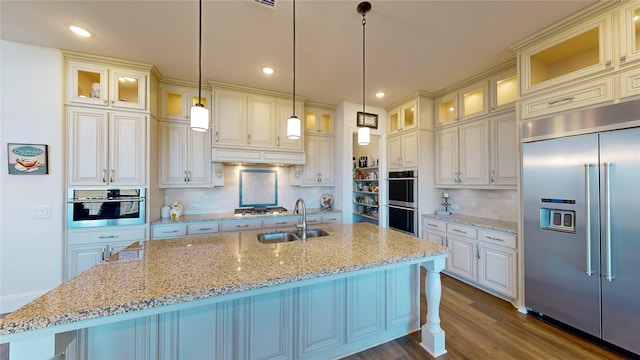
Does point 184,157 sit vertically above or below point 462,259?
above

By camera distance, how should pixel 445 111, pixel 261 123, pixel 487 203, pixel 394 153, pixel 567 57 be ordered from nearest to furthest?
pixel 567 57 → pixel 487 203 → pixel 261 123 → pixel 445 111 → pixel 394 153

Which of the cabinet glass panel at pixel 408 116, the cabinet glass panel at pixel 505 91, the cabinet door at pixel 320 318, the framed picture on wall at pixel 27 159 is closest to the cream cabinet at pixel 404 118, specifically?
the cabinet glass panel at pixel 408 116

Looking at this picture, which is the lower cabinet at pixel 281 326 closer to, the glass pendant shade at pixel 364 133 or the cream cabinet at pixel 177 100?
the glass pendant shade at pixel 364 133

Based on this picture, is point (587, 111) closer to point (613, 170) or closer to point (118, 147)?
point (613, 170)

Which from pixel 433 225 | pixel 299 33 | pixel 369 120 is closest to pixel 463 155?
pixel 433 225

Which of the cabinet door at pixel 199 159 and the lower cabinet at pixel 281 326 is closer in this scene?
the lower cabinet at pixel 281 326

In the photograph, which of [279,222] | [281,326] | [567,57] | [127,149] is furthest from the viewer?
[279,222]

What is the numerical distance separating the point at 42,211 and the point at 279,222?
258cm

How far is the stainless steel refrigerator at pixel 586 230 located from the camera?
1.68 m

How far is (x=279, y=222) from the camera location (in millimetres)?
3445

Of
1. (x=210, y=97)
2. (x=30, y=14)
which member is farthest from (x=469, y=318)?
(x=30, y=14)

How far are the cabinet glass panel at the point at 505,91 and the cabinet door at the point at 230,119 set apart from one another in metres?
3.47

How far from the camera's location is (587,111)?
1.88 metres

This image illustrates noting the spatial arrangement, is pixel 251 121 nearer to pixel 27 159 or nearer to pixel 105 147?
pixel 105 147
